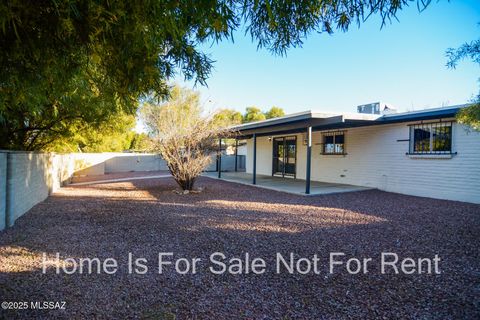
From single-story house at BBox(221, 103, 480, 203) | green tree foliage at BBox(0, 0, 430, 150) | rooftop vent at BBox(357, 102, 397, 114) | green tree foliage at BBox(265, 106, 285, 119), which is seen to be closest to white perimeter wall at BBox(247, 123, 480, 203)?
single-story house at BBox(221, 103, 480, 203)

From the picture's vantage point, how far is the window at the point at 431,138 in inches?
348

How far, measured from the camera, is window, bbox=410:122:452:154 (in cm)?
883

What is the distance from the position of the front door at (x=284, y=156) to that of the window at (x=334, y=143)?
1.88 m

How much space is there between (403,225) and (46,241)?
19.9 ft

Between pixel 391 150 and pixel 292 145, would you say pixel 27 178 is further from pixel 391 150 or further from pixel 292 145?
pixel 292 145

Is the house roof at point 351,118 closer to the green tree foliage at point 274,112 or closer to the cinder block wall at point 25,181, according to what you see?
the cinder block wall at point 25,181

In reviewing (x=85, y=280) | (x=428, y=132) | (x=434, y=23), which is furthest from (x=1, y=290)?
(x=428, y=132)

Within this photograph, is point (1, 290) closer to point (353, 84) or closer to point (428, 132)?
point (428, 132)

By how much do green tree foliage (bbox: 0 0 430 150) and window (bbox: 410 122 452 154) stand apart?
859 cm

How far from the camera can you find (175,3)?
1.62 metres

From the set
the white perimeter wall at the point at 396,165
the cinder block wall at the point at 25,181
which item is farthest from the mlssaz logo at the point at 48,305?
the white perimeter wall at the point at 396,165

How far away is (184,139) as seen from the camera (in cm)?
929

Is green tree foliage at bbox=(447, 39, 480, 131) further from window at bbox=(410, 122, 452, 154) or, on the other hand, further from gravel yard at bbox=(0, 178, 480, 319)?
window at bbox=(410, 122, 452, 154)

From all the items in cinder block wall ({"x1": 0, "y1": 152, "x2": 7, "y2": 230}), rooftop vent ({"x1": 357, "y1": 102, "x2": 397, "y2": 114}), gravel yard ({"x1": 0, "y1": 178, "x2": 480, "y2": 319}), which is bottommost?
gravel yard ({"x1": 0, "y1": 178, "x2": 480, "y2": 319})
